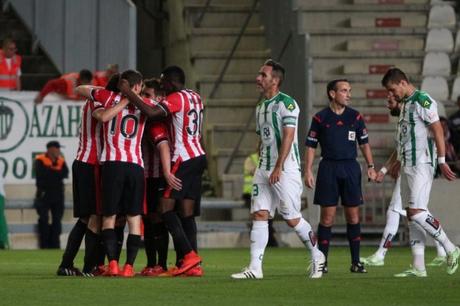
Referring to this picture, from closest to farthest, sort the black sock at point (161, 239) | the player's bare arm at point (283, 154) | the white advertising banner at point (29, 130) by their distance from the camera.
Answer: the player's bare arm at point (283, 154) < the black sock at point (161, 239) < the white advertising banner at point (29, 130)

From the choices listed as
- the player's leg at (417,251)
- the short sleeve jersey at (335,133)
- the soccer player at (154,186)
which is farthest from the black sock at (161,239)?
the player's leg at (417,251)

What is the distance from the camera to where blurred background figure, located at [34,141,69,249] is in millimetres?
25703

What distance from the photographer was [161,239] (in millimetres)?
16172

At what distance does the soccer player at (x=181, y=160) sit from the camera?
50.5 feet

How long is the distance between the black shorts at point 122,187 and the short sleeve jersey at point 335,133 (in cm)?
201

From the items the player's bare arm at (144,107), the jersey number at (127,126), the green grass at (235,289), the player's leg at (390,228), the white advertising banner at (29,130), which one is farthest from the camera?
the white advertising banner at (29,130)

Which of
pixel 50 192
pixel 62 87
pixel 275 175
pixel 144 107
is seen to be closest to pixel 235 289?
pixel 275 175

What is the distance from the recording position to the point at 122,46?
27578 mm

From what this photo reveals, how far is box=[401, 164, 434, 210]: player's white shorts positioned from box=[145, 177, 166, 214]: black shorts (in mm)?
2377

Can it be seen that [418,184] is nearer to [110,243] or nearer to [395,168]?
[395,168]

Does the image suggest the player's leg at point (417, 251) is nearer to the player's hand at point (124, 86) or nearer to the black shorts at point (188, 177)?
the black shorts at point (188, 177)

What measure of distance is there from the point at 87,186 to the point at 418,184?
3146 mm

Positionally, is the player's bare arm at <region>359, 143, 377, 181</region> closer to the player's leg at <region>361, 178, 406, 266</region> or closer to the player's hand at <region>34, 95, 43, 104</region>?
the player's leg at <region>361, 178, 406, 266</region>

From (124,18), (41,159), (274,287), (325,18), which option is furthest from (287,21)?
(274,287)
